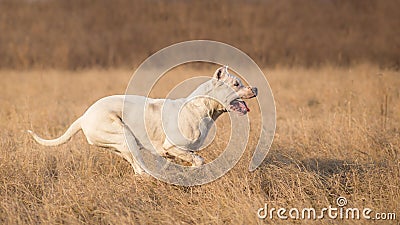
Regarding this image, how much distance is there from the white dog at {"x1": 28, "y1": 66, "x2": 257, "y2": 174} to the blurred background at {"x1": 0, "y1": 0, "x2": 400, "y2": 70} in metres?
12.1

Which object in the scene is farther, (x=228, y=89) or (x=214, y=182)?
(x=228, y=89)

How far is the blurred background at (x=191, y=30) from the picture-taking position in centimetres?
1805

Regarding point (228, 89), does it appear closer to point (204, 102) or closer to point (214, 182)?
point (204, 102)

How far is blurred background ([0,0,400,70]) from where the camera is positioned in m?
18.0

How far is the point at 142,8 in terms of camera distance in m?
21.6

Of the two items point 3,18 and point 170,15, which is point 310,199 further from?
point 3,18

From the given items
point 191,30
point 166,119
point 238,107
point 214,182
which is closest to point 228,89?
point 238,107

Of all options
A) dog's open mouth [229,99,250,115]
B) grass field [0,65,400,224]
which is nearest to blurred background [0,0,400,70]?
grass field [0,65,400,224]

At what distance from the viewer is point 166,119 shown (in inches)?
205

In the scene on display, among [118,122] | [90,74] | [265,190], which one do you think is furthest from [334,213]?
[90,74]

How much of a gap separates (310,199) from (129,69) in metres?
12.9

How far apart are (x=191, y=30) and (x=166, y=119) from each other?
15.0 m

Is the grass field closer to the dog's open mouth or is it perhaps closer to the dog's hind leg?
the dog's hind leg

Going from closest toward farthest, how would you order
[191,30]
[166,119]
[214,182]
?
[214,182] → [166,119] → [191,30]
